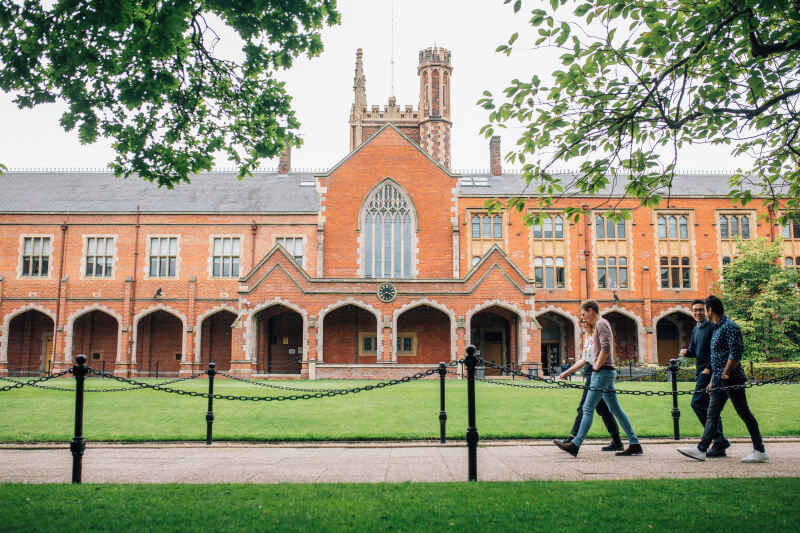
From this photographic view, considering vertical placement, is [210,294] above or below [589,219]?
below

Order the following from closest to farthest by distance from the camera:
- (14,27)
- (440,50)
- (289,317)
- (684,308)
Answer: (14,27) < (289,317) < (684,308) < (440,50)

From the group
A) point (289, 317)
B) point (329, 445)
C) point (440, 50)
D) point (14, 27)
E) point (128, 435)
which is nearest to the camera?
point (14, 27)

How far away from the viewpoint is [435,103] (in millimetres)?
43875

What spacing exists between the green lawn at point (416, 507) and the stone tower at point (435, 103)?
130ft

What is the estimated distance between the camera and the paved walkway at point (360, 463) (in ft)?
19.2

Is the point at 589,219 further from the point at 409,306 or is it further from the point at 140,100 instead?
the point at 140,100

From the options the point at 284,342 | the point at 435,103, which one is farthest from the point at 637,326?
the point at 435,103

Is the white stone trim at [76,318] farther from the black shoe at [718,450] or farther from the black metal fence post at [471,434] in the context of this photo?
the black shoe at [718,450]

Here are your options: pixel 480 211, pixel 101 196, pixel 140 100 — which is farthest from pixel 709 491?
pixel 101 196

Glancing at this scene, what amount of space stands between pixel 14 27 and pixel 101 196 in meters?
30.3

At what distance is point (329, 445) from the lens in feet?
25.7

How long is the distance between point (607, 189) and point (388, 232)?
48.2ft

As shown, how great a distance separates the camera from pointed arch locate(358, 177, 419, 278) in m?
30.9

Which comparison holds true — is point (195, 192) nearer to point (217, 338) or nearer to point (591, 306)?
point (217, 338)
